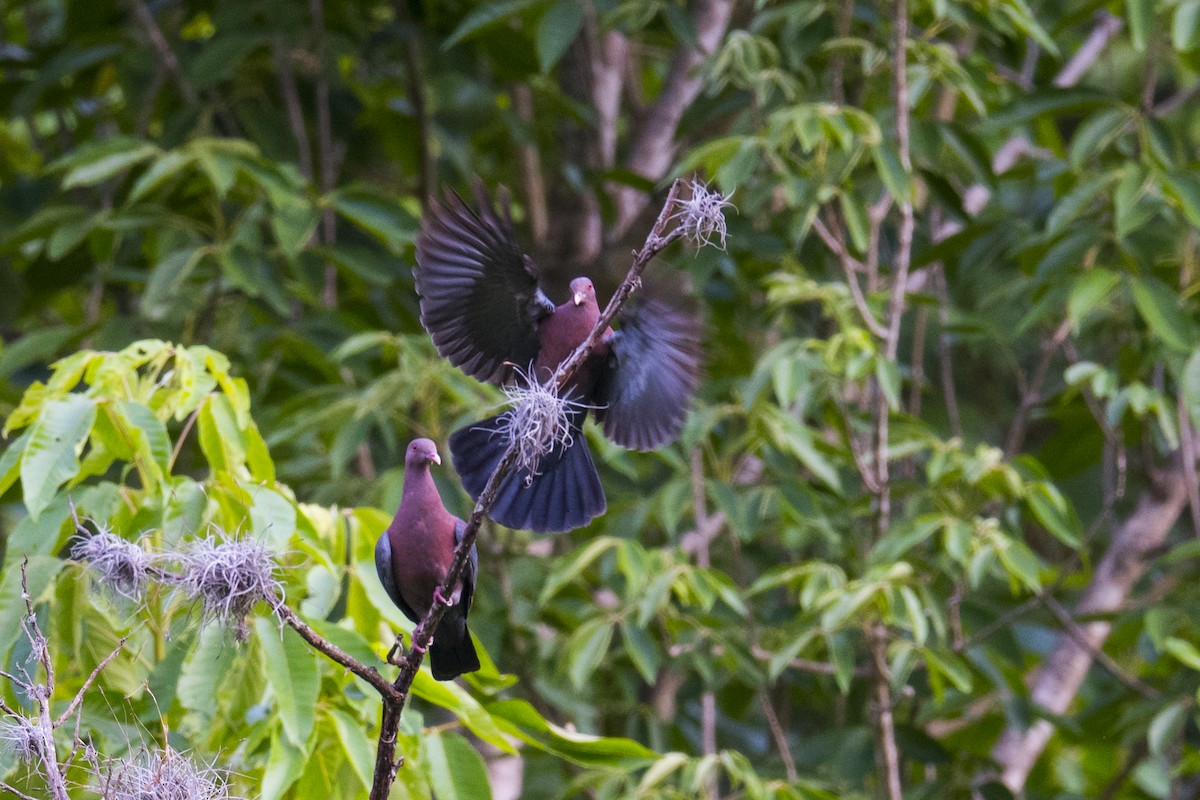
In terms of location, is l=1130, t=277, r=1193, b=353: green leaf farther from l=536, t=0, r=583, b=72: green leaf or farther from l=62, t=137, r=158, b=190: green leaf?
l=62, t=137, r=158, b=190: green leaf

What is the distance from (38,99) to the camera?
4.82m

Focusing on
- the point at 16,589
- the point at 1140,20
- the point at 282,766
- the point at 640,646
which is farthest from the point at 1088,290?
the point at 16,589

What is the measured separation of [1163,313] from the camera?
3.70 meters

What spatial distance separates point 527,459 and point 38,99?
3701 millimetres

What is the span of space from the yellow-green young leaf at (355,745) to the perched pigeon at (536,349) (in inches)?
17.3

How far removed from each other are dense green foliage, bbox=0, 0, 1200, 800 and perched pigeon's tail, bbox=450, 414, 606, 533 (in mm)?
323

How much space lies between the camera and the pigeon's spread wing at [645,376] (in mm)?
2494

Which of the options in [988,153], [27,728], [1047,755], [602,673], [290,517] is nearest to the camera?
[27,728]

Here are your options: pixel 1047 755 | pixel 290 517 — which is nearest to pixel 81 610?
pixel 290 517

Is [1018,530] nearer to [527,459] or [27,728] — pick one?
[527,459]

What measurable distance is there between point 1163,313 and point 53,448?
109 inches

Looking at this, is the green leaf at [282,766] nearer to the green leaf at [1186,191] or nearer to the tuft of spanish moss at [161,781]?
the tuft of spanish moss at [161,781]

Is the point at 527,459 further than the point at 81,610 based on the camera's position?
No

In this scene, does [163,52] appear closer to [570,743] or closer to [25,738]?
[570,743]
